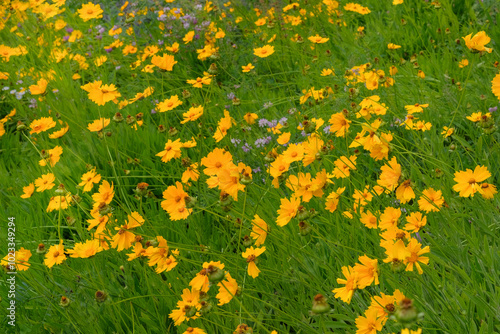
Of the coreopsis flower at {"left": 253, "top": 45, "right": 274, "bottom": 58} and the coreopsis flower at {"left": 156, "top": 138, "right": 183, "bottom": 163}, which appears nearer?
the coreopsis flower at {"left": 156, "top": 138, "right": 183, "bottom": 163}

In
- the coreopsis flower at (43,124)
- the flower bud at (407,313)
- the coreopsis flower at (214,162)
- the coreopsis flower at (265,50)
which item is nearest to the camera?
the flower bud at (407,313)

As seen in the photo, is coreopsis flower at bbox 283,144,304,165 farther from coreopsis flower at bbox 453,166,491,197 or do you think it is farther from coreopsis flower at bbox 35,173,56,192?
coreopsis flower at bbox 35,173,56,192

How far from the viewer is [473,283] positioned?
47.4 inches

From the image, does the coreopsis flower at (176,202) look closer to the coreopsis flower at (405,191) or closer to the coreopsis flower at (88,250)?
the coreopsis flower at (88,250)

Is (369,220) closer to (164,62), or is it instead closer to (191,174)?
(191,174)

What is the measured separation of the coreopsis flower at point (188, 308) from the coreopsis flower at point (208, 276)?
1.1 inches

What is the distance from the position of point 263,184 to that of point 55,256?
869mm

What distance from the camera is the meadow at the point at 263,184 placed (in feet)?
4.12

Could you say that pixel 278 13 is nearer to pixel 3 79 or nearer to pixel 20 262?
pixel 3 79

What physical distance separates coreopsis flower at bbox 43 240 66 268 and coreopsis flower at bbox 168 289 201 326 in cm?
42

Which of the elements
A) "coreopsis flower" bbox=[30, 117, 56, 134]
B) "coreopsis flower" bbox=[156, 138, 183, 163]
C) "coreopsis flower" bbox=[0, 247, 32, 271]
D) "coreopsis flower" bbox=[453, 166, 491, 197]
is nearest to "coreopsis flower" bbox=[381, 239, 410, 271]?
"coreopsis flower" bbox=[453, 166, 491, 197]

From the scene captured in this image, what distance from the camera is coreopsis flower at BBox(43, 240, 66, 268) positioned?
145 cm

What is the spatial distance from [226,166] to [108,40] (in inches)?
111

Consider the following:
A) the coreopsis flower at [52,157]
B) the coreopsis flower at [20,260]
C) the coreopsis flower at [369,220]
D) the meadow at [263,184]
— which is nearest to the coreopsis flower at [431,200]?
the meadow at [263,184]
